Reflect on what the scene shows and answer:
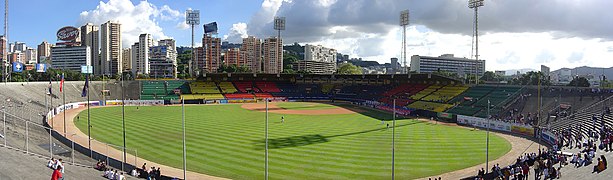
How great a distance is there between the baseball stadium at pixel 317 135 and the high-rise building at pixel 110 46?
338 ft

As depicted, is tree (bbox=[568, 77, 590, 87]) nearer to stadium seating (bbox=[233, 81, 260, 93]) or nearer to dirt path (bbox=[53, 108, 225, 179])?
stadium seating (bbox=[233, 81, 260, 93])

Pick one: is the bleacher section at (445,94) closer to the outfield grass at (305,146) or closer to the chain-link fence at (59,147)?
the outfield grass at (305,146)

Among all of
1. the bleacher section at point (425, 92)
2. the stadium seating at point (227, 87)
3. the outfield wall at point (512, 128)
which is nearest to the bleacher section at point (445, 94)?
the bleacher section at point (425, 92)

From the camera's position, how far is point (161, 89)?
8569cm

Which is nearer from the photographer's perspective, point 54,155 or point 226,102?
point 54,155

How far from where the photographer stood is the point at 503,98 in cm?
5519

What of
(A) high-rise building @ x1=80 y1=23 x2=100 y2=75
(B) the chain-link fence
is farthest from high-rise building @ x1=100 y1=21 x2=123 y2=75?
(B) the chain-link fence

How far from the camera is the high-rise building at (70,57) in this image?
17150cm

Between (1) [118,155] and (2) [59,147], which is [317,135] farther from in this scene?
(2) [59,147]

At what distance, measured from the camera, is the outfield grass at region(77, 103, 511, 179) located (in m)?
25.1

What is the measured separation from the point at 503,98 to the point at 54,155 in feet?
179

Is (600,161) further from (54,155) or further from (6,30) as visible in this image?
(6,30)

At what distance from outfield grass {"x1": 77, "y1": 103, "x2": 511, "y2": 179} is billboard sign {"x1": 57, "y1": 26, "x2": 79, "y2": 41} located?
86134 millimetres

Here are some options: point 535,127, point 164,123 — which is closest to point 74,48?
point 164,123
